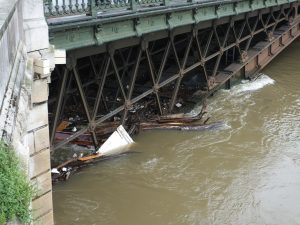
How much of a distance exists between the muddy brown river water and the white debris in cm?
39

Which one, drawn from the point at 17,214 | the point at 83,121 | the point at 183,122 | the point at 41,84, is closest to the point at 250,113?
the point at 183,122

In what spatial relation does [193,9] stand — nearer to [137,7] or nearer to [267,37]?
[137,7]

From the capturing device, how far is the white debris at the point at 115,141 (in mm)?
12781

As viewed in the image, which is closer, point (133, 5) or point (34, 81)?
point (34, 81)

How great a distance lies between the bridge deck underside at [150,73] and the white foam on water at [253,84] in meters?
0.42

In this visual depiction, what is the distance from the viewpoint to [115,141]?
13.0 metres

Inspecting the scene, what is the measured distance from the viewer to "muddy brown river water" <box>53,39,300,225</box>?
1003 cm

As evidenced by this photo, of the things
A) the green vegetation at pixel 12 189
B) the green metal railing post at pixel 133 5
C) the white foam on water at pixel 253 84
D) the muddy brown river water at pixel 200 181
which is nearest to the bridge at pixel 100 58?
the green metal railing post at pixel 133 5

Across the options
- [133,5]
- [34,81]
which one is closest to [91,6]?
[133,5]

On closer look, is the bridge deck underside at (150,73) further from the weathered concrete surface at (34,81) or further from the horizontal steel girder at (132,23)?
the weathered concrete surface at (34,81)

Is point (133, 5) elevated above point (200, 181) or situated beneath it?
elevated above

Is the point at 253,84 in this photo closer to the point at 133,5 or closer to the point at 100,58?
the point at 100,58

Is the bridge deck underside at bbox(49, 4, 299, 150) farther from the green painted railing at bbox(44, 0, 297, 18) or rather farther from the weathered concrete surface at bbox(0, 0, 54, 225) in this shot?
the weathered concrete surface at bbox(0, 0, 54, 225)

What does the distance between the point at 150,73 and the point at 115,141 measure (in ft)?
7.74
